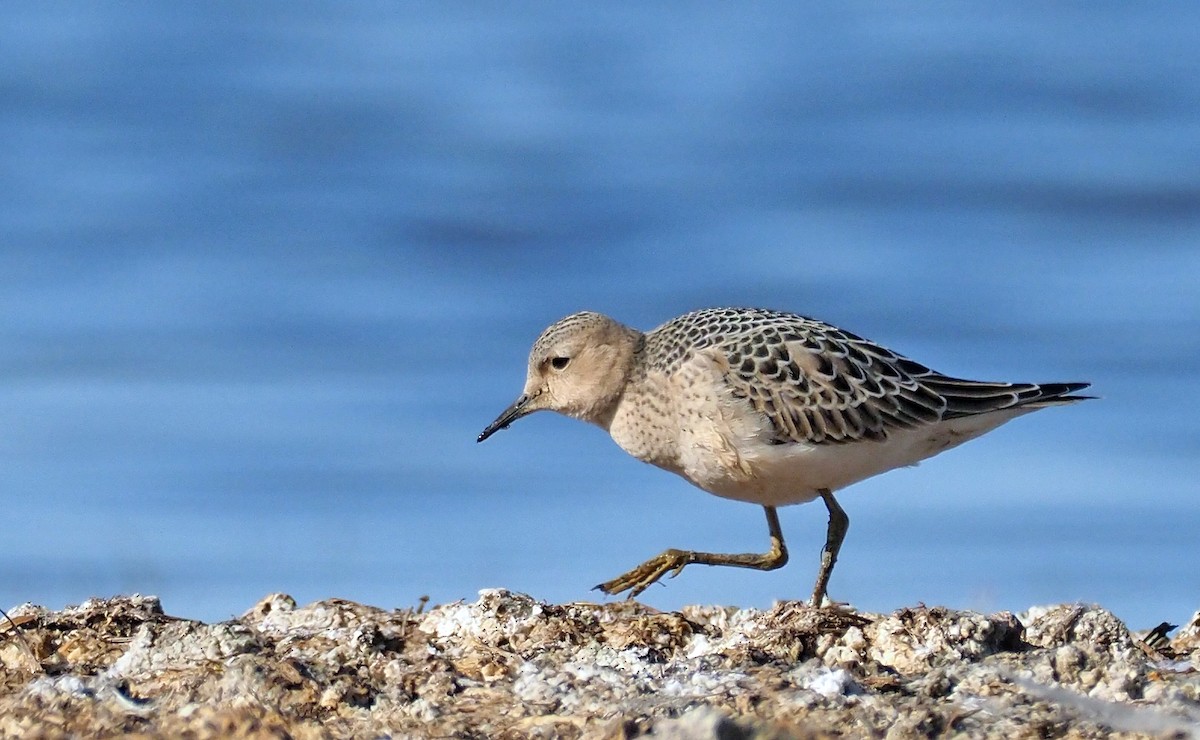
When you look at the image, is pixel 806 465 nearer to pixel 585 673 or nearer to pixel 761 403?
pixel 761 403

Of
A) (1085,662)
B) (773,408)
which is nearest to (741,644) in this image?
(1085,662)

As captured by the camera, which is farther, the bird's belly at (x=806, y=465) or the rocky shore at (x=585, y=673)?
the bird's belly at (x=806, y=465)

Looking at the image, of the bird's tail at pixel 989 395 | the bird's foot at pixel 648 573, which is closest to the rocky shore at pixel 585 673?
the bird's foot at pixel 648 573

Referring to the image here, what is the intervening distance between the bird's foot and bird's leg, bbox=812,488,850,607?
739mm

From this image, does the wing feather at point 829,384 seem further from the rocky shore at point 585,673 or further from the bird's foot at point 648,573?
the rocky shore at point 585,673

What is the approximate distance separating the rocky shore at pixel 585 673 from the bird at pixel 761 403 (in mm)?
1435

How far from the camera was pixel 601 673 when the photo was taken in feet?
18.4

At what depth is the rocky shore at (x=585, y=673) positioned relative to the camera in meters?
4.94

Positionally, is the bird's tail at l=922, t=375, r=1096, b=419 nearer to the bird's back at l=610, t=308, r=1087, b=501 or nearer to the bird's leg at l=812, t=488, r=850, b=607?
the bird's back at l=610, t=308, r=1087, b=501

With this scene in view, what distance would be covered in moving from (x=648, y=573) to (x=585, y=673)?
2.65 m

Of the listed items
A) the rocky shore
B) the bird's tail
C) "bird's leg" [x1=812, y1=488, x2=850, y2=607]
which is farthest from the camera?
the bird's tail

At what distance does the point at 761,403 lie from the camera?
834cm

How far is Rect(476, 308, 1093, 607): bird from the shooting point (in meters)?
8.23

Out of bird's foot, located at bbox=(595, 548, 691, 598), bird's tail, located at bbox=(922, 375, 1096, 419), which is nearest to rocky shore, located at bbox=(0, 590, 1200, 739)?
bird's foot, located at bbox=(595, 548, 691, 598)
